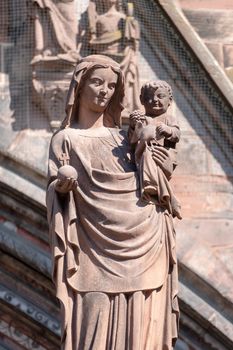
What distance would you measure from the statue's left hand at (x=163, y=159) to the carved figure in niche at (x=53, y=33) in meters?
4.22

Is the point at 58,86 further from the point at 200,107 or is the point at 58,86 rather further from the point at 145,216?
the point at 145,216

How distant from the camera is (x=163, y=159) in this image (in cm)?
880

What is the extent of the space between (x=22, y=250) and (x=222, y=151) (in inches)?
52.0

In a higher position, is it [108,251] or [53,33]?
[108,251]

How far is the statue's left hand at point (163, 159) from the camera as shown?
8.80 m

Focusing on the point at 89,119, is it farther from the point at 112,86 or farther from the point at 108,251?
the point at 108,251

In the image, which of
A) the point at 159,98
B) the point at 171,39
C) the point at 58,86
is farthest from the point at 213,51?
the point at 159,98

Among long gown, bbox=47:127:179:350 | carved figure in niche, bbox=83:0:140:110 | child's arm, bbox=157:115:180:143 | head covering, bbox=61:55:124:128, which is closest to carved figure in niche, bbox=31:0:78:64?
carved figure in niche, bbox=83:0:140:110

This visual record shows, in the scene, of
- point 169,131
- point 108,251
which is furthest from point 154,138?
point 108,251

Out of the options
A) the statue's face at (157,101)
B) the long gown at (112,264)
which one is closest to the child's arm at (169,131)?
the statue's face at (157,101)

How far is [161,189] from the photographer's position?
8742 mm

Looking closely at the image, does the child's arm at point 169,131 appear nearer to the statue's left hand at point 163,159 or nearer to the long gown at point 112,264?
the statue's left hand at point 163,159

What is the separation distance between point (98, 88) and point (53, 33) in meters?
4.11

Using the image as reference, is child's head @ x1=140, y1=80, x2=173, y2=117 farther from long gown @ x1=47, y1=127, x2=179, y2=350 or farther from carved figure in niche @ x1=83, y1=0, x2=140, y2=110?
carved figure in niche @ x1=83, y1=0, x2=140, y2=110
